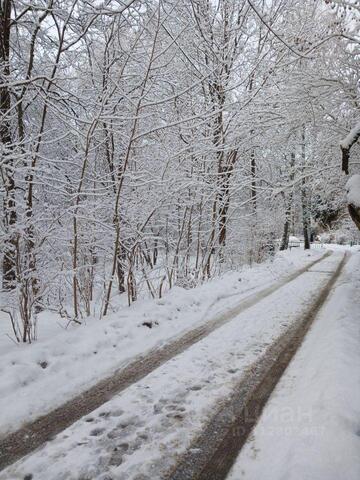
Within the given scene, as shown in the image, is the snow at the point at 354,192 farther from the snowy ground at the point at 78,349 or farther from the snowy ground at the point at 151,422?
the snowy ground at the point at 151,422

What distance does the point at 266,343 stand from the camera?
4.88 metres

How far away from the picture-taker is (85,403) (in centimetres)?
323

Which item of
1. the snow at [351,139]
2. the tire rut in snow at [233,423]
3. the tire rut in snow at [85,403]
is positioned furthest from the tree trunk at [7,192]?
the snow at [351,139]

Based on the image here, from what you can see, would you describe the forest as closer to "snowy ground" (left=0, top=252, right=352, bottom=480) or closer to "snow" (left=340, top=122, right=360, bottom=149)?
"snow" (left=340, top=122, right=360, bottom=149)

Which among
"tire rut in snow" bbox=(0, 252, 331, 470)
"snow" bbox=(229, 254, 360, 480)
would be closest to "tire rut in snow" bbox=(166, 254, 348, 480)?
"snow" bbox=(229, 254, 360, 480)

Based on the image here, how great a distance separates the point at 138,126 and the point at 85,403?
21.6 ft

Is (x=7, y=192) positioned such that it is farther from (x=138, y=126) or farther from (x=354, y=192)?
(x=354, y=192)

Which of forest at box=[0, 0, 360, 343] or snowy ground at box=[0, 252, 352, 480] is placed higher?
forest at box=[0, 0, 360, 343]

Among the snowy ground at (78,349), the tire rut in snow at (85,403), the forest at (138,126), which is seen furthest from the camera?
the forest at (138,126)

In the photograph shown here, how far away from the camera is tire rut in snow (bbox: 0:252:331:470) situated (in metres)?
2.59

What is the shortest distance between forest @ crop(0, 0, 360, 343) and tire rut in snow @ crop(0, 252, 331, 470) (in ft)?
5.47

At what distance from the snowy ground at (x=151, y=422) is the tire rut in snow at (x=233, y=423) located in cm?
9

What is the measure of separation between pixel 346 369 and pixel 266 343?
139 cm

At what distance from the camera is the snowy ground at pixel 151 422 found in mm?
2330
